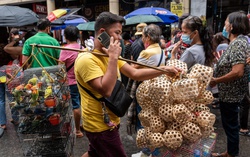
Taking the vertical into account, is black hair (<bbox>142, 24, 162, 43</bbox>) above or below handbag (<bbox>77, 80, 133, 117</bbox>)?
above

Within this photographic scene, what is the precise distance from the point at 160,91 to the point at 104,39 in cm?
70

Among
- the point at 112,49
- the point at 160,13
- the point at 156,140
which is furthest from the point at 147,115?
the point at 160,13

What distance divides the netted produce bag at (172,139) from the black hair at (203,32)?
131 cm

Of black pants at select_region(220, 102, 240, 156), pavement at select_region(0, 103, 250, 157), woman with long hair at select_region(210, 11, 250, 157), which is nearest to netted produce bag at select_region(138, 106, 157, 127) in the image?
woman with long hair at select_region(210, 11, 250, 157)

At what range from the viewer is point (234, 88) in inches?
114

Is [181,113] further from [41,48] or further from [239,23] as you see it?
[41,48]

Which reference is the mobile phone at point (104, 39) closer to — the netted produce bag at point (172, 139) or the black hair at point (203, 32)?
the netted produce bag at point (172, 139)

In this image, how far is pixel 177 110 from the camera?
2127mm

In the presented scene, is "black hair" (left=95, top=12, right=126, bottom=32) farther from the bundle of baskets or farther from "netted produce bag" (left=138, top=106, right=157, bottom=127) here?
"netted produce bag" (left=138, top=106, right=157, bottom=127)

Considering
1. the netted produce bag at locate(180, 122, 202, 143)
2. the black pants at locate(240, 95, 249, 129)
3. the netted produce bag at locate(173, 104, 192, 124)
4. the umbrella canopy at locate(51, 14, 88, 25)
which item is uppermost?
the umbrella canopy at locate(51, 14, 88, 25)

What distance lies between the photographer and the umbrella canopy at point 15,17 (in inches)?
170

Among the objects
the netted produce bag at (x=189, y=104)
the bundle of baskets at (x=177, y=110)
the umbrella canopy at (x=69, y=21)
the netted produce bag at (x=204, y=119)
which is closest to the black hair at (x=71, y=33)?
the bundle of baskets at (x=177, y=110)

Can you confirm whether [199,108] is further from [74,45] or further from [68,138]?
[74,45]

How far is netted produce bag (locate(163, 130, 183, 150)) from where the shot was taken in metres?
2.13
